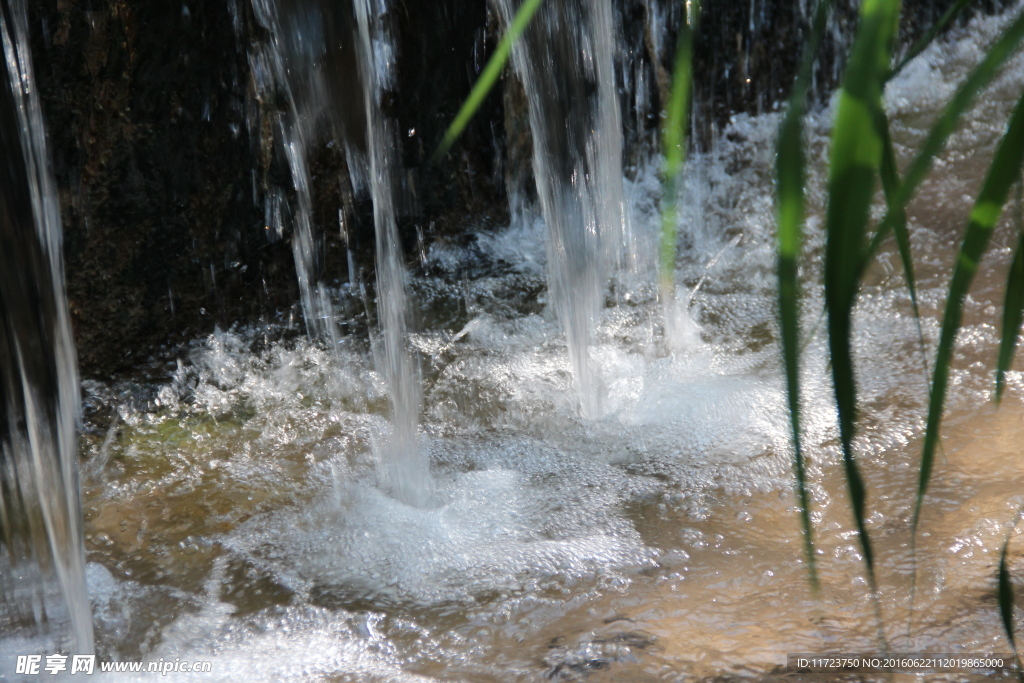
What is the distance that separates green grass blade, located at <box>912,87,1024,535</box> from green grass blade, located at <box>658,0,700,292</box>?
0.54 ft

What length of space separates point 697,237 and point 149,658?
2.85 m

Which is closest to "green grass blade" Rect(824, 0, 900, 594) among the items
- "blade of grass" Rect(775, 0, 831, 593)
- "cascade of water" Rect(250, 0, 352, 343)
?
"blade of grass" Rect(775, 0, 831, 593)

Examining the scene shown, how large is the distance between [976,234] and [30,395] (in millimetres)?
2394

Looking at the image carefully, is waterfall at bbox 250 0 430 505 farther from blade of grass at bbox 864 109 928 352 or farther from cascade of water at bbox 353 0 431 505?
blade of grass at bbox 864 109 928 352

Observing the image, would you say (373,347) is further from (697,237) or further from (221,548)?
(697,237)

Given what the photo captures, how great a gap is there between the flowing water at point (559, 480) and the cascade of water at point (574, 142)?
0.8 inches

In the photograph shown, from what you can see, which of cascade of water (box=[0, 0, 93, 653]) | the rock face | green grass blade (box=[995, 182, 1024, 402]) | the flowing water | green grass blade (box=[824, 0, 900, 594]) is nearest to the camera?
green grass blade (box=[824, 0, 900, 594])

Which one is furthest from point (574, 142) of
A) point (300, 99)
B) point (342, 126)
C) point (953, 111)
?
point (953, 111)

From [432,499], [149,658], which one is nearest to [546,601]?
[432,499]

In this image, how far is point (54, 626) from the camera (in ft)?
6.45

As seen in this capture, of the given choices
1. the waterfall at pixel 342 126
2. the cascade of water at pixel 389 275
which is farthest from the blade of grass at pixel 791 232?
the waterfall at pixel 342 126

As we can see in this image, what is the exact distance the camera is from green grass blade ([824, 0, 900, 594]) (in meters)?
0.41

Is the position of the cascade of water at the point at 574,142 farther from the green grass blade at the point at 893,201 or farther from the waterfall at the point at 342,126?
the green grass blade at the point at 893,201

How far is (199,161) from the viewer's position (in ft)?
10.4
